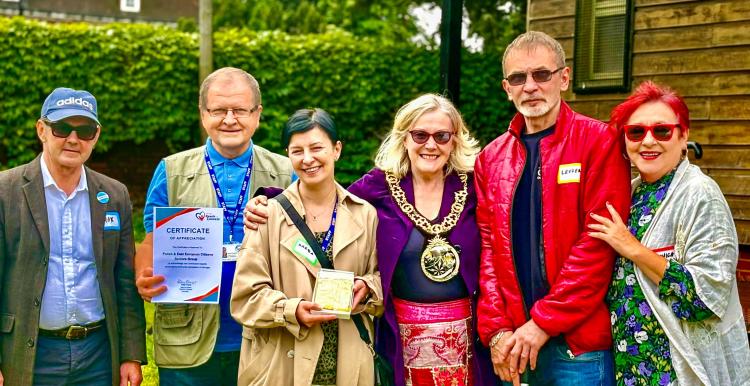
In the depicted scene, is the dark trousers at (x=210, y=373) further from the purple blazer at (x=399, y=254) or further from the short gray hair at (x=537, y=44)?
the short gray hair at (x=537, y=44)

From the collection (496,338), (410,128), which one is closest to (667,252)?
(496,338)

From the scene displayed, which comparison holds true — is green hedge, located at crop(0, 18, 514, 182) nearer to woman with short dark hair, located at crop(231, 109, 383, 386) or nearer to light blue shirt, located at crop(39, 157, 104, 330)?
light blue shirt, located at crop(39, 157, 104, 330)

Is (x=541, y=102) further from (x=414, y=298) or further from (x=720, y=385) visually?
(x=720, y=385)

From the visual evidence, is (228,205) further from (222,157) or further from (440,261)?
(440,261)

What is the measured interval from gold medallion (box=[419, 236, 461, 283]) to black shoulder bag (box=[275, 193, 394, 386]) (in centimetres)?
37

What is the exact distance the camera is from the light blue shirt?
346 cm

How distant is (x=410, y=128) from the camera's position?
373 cm

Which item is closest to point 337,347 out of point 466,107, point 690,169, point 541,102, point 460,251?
point 460,251

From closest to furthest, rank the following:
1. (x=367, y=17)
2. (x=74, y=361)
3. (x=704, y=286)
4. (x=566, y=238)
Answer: (x=704, y=286), (x=566, y=238), (x=74, y=361), (x=367, y=17)

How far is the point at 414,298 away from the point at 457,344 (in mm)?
278

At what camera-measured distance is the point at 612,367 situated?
3.37m

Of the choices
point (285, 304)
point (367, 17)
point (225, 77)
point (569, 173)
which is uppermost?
point (367, 17)

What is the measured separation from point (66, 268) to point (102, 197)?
36 cm

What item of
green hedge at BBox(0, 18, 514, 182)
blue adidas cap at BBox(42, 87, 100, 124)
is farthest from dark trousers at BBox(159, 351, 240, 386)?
green hedge at BBox(0, 18, 514, 182)
